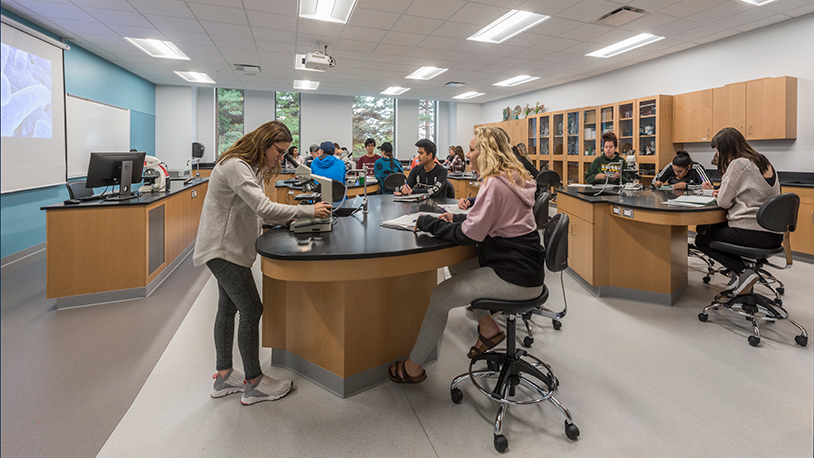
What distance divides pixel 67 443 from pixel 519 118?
35.1 feet

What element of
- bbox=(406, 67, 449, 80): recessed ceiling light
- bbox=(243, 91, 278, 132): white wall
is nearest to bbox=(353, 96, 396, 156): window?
bbox=(243, 91, 278, 132): white wall

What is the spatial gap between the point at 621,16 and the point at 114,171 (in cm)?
582

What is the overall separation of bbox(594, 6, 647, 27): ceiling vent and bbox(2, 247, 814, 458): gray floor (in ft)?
12.1

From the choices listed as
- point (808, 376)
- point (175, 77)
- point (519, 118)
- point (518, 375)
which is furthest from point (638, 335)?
point (175, 77)

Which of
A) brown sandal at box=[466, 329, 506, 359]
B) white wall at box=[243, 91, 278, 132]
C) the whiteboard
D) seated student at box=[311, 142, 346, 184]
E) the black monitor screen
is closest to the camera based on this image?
brown sandal at box=[466, 329, 506, 359]

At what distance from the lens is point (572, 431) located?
5.76 ft

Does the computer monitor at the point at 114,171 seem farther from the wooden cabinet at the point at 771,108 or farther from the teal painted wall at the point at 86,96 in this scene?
the wooden cabinet at the point at 771,108

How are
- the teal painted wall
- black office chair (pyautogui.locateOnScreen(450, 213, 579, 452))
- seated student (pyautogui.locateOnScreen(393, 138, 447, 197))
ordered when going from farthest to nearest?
the teal painted wall, seated student (pyautogui.locateOnScreen(393, 138, 447, 197)), black office chair (pyautogui.locateOnScreen(450, 213, 579, 452))

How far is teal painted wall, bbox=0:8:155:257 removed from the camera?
4766 mm

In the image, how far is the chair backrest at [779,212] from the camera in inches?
103

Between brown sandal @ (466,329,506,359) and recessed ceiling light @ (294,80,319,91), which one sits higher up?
recessed ceiling light @ (294,80,319,91)

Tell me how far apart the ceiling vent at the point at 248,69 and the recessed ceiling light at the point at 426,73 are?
9.79 feet

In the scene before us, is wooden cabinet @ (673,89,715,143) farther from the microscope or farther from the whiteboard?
the whiteboard

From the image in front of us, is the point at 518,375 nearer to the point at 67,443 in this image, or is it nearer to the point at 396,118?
the point at 67,443
